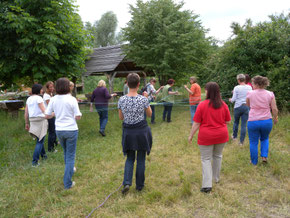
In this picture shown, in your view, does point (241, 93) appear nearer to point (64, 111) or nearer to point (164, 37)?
point (64, 111)

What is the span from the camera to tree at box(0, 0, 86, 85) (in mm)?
7012


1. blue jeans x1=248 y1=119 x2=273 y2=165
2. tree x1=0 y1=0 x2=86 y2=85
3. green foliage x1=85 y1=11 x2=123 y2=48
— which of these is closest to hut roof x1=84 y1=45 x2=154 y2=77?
tree x1=0 y1=0 x2=86 y2=85

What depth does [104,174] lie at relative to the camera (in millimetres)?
4355

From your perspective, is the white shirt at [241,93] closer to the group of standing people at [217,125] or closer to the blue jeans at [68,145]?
the group of standing people at [217,125]

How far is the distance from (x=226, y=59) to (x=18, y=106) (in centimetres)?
981

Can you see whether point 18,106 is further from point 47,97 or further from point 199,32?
point 199,32

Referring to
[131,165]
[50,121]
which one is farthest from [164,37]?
[131,165]

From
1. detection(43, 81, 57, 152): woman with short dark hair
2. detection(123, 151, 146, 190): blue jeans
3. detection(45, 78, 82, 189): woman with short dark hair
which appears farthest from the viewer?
detection(43, 81, 57, 152): woman with short dark hair

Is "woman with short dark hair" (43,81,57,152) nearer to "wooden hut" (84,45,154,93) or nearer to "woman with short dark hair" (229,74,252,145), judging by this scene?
"woman with short dark hair" (229,74,252,145)

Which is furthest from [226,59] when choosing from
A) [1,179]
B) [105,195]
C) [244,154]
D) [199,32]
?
[1,179]

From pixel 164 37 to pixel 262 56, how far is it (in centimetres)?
475

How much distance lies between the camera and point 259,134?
4.32 metres

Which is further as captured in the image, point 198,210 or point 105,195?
point 105,195

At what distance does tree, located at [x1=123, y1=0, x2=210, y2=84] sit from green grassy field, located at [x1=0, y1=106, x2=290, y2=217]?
7.06m
